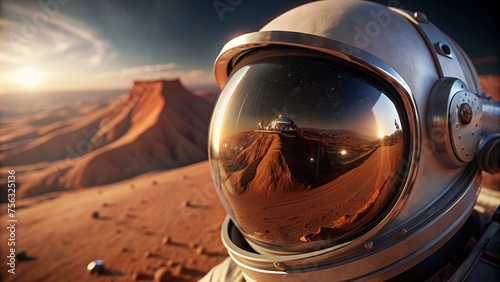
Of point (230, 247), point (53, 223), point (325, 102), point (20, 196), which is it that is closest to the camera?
point (325, 102)

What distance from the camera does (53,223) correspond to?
18.2 ft

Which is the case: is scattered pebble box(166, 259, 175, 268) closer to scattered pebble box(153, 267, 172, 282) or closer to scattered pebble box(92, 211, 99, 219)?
scattered pebble box(153, 267, 172, 282)

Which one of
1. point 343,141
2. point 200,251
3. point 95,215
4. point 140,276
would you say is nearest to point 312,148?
point 343,141

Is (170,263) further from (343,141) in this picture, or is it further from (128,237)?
(343,141)

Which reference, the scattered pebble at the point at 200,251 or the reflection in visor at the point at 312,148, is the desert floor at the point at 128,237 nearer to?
the scattered pebble at the point at 200,251

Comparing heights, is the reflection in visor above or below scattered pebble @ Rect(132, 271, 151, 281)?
above

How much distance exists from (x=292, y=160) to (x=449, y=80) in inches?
36.7

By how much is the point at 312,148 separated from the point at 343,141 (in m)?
0.14

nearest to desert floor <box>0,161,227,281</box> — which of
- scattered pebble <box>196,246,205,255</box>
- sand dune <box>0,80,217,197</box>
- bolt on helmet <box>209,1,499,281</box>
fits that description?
scattered pebble <box>196,246,205,255</box>

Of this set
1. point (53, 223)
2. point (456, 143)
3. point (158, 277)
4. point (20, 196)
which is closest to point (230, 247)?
point (456, 143)

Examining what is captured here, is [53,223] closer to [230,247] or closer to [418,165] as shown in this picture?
[230,247]

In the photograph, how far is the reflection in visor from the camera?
1.18 metres

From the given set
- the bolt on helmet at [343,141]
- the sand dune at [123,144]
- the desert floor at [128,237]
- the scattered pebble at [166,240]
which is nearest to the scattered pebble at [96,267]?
the desert floor at [128,237]

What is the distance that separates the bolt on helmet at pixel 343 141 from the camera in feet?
3.91
